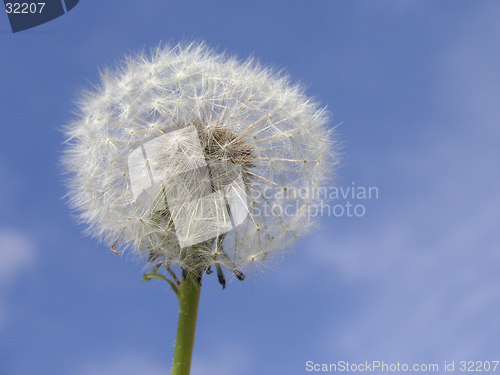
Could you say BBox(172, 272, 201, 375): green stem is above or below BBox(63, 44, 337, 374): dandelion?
below

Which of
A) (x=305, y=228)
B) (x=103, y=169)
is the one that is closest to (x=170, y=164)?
(x=103, y=169)

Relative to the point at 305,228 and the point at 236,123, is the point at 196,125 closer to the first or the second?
the point at 236,123

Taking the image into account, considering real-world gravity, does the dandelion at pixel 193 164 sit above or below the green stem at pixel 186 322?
above

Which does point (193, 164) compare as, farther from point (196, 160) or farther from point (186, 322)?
point (186, 322)
